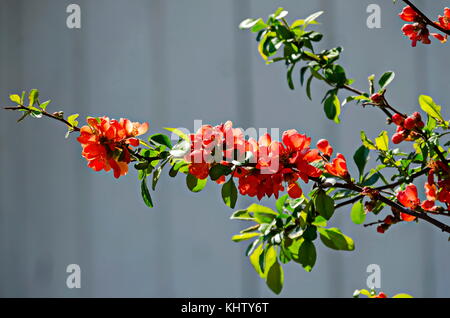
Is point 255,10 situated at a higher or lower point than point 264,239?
higher

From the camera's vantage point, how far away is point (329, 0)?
161cm

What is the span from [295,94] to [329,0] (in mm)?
253

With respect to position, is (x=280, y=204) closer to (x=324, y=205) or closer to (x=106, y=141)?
(x=324, y=205)

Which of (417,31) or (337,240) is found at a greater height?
(417,31)

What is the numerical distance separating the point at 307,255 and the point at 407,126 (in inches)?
7.5

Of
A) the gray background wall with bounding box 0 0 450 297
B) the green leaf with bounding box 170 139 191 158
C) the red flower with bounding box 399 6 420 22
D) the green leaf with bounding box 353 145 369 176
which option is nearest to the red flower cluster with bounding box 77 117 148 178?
the green leaf with bounding box 170 139 191 158

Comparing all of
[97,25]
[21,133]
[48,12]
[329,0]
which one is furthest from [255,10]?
[21,133]

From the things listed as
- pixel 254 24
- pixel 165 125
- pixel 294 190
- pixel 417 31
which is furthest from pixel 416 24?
pixel 165 125

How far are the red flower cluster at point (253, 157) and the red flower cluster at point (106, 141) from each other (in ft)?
0.29

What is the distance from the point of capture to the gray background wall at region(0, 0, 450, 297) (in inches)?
59.9

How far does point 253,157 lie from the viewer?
638 mm

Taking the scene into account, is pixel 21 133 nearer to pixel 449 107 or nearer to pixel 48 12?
pixel 48 12

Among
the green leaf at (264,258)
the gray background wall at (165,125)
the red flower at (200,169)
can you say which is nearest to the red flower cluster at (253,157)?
the red flower at (200,169)

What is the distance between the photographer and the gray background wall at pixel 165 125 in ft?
4.99
